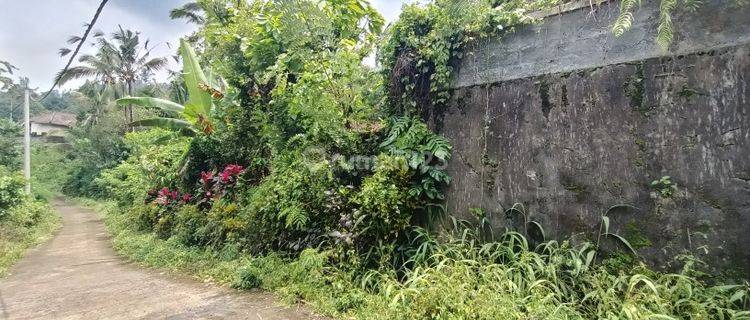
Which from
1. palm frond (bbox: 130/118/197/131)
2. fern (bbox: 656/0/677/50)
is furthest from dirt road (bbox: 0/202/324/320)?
fern (bbox: 656/0/677/50)

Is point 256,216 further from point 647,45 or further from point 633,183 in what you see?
point 647,45

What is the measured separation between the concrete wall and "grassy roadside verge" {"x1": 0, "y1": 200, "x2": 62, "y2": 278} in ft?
24.8

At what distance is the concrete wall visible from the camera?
2674mm

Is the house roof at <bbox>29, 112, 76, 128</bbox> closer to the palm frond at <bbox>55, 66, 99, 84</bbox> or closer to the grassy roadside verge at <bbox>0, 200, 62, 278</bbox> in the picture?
the palm frond at <bbox>55, 66, 99, 84</bbox>

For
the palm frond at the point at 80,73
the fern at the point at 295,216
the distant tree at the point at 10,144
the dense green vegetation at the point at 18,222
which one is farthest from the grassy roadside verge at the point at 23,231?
the palm frond at the point at 80,73

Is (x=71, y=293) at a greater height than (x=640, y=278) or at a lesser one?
lesser

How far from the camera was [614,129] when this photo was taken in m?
3.14

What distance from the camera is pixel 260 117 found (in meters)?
6.23

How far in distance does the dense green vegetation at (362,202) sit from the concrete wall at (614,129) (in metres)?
0.17

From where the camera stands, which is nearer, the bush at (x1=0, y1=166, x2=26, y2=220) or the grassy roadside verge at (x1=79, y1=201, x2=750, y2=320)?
the grassy roadside verge at (x1=79, y1=201, x2=750, y2=320)

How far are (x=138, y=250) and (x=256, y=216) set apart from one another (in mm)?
3293

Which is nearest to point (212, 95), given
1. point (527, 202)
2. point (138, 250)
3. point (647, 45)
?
point (138, 250)

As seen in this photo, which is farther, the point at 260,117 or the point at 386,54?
the point at 260,117

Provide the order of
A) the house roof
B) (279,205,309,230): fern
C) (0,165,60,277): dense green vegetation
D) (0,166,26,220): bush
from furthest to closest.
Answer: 1. the house roof
2. (0,166,26,220): bush
3. (0,165,60,277): dense green vegetation
4. (279,205,309,230): fern
